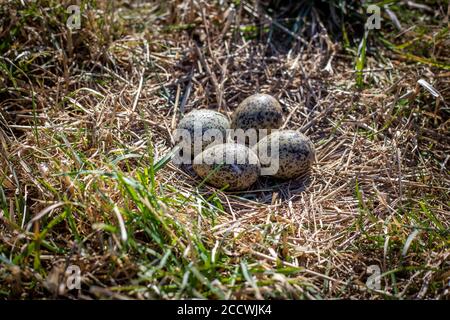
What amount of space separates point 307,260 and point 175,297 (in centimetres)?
75

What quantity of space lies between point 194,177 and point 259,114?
60 centimetres

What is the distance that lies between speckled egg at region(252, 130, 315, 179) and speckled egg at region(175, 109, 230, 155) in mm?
276

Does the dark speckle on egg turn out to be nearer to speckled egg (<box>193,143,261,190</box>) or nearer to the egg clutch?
the egg clutch

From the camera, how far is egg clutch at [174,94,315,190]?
299 cm

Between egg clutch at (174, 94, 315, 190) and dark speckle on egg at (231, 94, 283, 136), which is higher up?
dark speckle on egg at (231, 94, 283, 136)

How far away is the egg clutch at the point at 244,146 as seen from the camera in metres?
2.99

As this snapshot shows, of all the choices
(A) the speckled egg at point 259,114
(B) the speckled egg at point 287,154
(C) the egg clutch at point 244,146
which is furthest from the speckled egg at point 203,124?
(B) the speckled egg at point 287,154

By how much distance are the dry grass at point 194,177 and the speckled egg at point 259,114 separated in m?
0.31

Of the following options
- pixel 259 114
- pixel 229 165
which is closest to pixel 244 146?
pixel 229 165

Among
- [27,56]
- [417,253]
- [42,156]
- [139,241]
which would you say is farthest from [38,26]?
[417,253]

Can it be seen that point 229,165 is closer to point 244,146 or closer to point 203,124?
point 244,146

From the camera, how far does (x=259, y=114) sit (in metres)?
3.28

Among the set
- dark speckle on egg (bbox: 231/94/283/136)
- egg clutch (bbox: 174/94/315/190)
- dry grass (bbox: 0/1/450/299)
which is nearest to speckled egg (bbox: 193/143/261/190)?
egg clutch (bbox: 174/94/315/190)

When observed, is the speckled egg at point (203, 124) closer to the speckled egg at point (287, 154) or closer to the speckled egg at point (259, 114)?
the speckled egg at point (259, 114)
